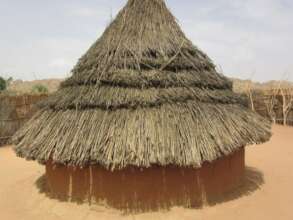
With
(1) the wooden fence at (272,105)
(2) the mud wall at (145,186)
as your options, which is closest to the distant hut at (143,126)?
(2) the mud wall at (145,186)

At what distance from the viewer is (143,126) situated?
5684 mm

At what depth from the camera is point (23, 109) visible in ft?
47.0

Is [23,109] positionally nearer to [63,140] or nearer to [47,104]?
[47,104]

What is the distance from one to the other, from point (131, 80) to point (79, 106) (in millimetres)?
992

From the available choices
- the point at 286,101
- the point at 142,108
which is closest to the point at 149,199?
the point at 142,108

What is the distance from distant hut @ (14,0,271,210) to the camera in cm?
553

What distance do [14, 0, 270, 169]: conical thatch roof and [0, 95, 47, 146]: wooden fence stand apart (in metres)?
7.38

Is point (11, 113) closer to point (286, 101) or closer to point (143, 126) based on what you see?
point (143, 126)

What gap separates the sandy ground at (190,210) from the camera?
569 cm

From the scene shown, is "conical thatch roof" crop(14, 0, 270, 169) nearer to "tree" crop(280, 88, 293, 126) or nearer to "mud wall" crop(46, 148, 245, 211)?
"mud wall" crop(46, 148, 245, 211)

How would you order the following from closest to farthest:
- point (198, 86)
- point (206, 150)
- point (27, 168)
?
point (206, 150), point (198, 86), point (27, 168)

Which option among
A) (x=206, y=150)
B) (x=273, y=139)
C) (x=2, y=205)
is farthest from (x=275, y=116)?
(x=2, y=205)

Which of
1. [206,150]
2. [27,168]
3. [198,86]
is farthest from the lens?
[27,168]

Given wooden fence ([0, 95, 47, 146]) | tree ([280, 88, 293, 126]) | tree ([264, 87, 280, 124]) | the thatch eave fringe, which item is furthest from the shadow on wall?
tree ([264, 87, 280, 124])
